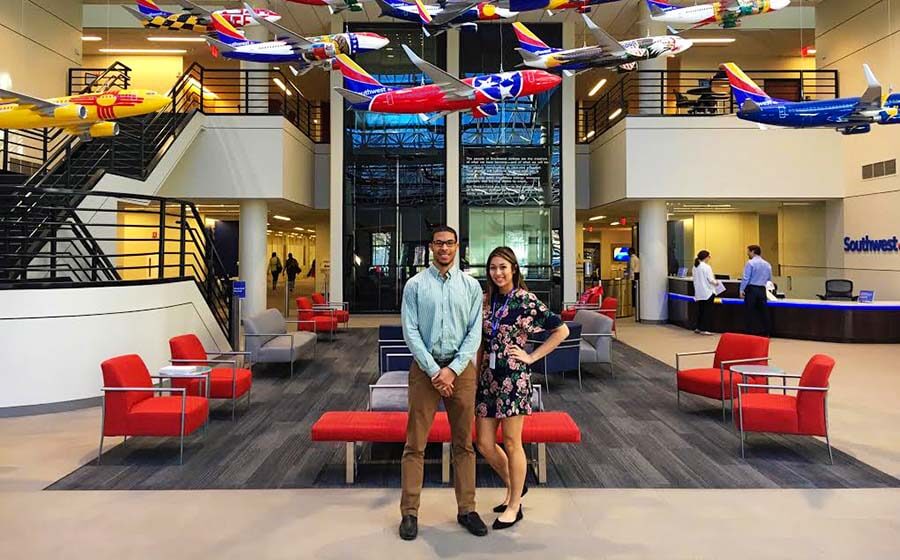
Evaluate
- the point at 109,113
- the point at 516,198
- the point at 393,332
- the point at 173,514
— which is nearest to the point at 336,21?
the point at 516,198

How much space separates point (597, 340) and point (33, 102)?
334 inches

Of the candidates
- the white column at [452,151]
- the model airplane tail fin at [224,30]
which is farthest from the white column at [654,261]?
the model airplane tail fin at [224,30]

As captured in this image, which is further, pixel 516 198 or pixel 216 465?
pixel 516 198

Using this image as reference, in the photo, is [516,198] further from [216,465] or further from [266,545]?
[266,545]

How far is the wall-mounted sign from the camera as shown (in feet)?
43.3

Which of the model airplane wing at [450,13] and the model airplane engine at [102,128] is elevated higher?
the model airplane wing at [450,13]

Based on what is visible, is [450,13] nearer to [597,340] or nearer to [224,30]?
[224,30]

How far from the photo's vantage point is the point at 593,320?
8.89 metres

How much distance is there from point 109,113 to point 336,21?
9.33m

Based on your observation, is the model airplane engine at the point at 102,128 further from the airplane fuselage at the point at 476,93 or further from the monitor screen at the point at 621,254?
the monitor screen at the point at 621,254

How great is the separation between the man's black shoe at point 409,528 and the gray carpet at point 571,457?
3.02 feet

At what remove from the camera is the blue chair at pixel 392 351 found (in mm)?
7531

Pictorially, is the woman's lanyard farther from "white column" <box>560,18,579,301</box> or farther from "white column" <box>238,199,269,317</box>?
"white column" <box>560,18,579,301</box>

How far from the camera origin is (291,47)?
881cm
